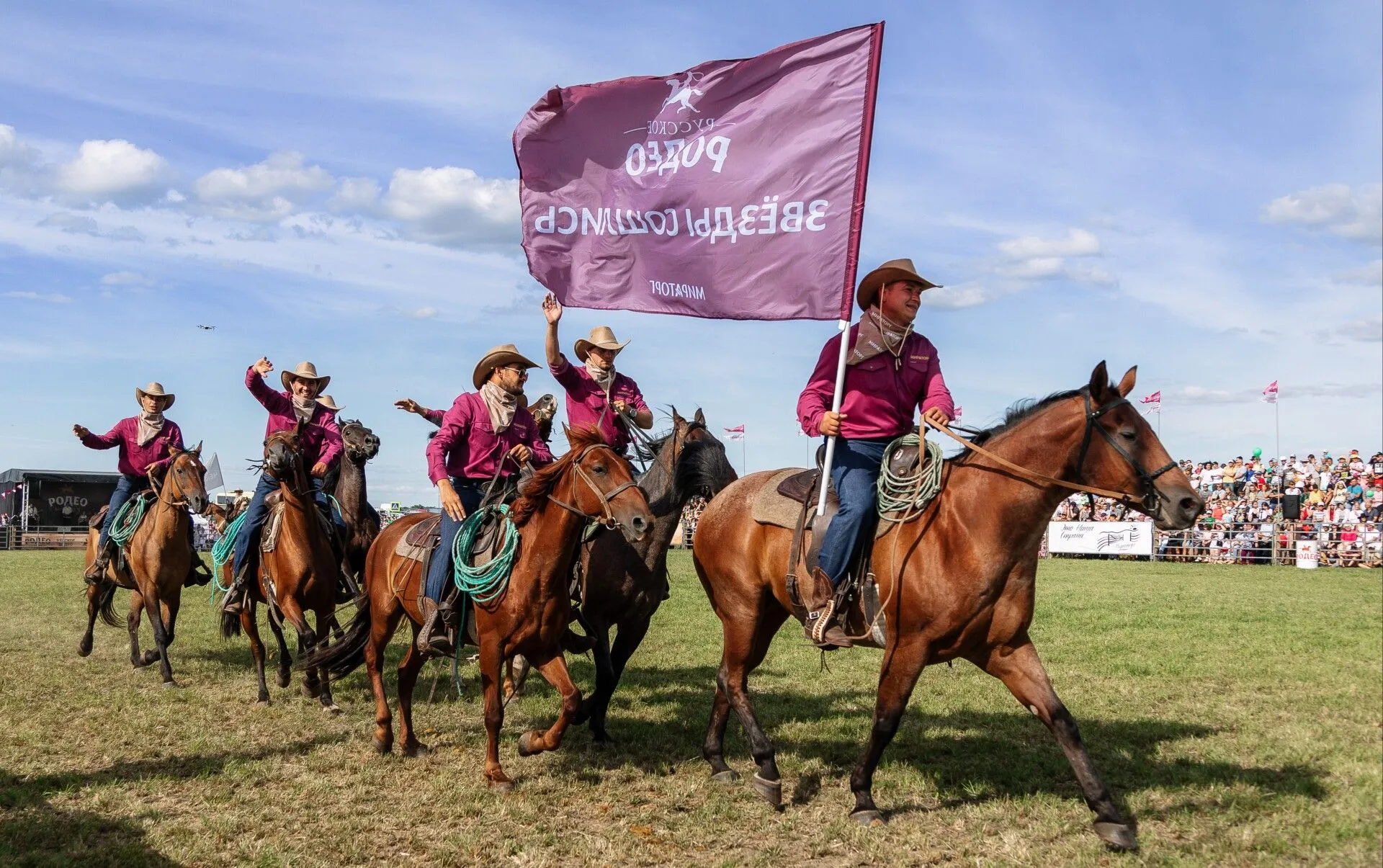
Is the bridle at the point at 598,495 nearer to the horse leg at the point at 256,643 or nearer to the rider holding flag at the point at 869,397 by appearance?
the rider holding flag at the point at 869,397

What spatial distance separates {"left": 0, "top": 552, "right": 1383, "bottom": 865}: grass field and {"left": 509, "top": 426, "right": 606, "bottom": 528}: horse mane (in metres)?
1.92

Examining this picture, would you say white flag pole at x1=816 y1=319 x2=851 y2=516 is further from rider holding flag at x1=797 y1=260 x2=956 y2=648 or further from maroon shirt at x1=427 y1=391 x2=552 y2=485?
maroon shirt at x1=427 y1=391 x2=552 y2=485

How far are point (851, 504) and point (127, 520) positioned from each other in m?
9.77

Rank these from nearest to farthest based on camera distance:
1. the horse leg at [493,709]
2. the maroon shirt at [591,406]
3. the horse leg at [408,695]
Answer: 1. the horse leg at [493,709]
2. the horse leg at [408,695]
3. the maroon shirt at [591,406]

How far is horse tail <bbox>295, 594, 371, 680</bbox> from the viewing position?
9.20 metres

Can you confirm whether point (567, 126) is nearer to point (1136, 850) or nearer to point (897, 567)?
point (897, 567)

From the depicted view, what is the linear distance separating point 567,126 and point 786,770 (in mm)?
5182

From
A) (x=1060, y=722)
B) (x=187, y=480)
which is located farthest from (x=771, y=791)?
(x=187, y=480)

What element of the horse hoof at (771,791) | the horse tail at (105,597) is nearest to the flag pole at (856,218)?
the horse hoof at (771,791)

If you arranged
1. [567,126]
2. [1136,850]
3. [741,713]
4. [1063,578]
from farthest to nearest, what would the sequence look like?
[1063,578]
[567,126]
[741,713]
[1136,850]

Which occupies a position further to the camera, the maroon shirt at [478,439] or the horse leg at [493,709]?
the maroon shirt at [478,439]

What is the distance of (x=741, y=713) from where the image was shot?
Answer: 7.81 meters

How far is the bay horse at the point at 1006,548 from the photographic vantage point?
623 cm

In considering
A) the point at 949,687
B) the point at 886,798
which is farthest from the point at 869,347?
the point at 949,687
